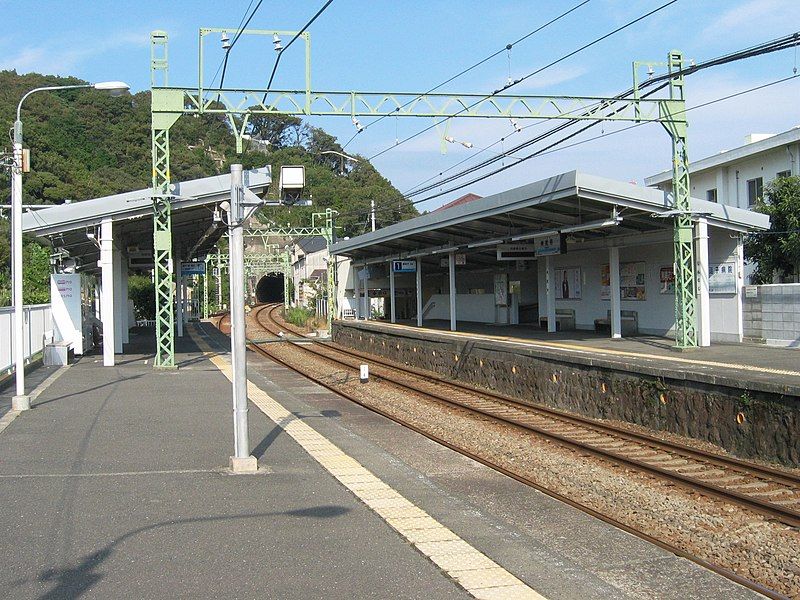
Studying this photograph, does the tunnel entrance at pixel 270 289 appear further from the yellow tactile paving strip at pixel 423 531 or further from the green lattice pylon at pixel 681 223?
the yellow tactile paving strip at pixel 423 531

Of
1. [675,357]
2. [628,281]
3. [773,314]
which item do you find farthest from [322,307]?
[675,357]

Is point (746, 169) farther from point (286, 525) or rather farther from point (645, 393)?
point (286, 525)

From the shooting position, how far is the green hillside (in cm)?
5212

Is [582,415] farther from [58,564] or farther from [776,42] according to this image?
[58,564]

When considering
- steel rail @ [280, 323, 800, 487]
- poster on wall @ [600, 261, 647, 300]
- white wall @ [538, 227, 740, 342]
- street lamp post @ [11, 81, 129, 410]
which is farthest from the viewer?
poster on wall @ [600, 261, 647, 300]

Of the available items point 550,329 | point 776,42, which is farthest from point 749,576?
point 550,329

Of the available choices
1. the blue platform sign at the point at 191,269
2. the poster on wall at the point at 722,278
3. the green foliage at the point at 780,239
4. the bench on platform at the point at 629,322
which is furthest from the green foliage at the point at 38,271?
the green foliage at the point at 780,239

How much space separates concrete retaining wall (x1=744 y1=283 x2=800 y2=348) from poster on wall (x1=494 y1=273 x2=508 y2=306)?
469 inches

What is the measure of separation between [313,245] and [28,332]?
54.9 m

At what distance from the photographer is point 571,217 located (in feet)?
71.3

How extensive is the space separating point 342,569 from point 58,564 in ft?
6.16

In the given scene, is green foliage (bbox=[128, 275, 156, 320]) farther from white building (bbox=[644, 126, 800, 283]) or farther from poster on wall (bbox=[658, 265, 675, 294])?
A: poster on wall (bbox=[658, 265, 675, 294])

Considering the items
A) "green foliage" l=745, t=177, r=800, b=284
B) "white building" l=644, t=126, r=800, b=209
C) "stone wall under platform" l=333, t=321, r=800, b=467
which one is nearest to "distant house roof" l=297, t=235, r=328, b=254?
"white building" l=644, t=126, r=800, b=209

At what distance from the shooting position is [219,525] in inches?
259
